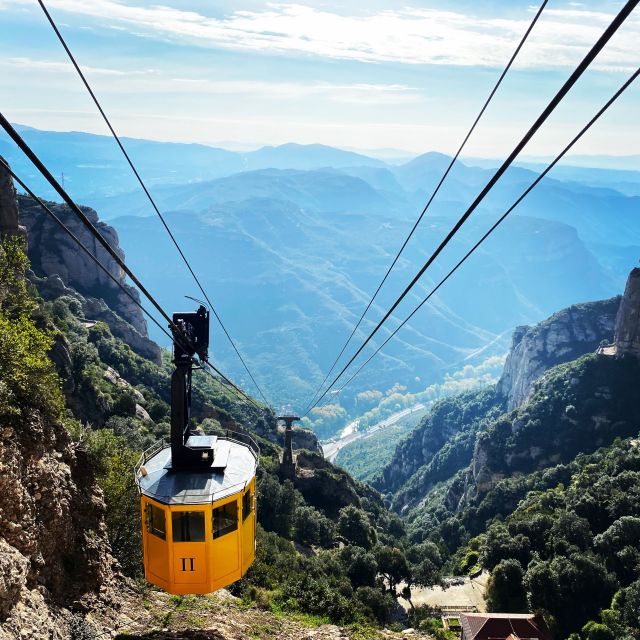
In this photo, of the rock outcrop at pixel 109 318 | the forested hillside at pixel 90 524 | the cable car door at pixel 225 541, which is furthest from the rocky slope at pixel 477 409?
the cable car door at pixel 225 541

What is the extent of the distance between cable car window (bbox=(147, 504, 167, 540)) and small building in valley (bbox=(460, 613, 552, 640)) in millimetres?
24672

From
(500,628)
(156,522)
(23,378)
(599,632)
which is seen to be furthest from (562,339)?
(156,522)

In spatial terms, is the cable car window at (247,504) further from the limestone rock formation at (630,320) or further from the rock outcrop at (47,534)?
the limestone rock formation at (630,320)

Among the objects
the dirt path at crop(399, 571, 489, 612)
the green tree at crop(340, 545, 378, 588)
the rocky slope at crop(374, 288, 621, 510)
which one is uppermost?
the green tree at crop(340, 545, 378, 588)

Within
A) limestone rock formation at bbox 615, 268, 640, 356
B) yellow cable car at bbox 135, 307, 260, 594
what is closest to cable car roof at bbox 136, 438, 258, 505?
→ yellow cable car at bbox 135, 307, 260, 594

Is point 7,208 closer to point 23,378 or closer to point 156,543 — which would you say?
point 23,378

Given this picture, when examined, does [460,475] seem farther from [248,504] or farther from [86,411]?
[248,504]

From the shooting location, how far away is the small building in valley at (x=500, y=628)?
31.9m

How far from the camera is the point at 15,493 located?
13391 millimetres

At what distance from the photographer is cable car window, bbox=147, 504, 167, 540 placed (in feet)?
42.5

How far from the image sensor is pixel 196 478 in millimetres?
13719

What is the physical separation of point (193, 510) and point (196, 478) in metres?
0.99

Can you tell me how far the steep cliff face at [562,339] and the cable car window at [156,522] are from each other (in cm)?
11931

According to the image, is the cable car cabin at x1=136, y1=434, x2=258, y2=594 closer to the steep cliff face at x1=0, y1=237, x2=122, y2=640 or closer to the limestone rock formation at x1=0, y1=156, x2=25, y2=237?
the steep cliff face at x1=0, y1=237, x2=122, y2=640
